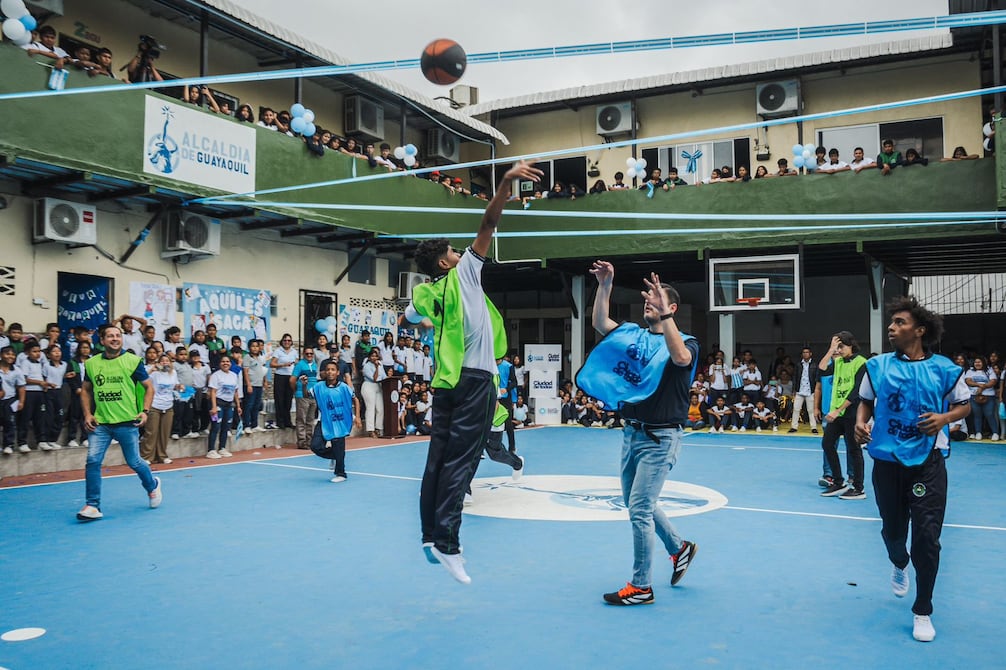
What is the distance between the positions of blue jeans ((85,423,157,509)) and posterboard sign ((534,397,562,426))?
44.5 feet

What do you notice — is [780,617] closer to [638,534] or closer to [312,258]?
[638,534]

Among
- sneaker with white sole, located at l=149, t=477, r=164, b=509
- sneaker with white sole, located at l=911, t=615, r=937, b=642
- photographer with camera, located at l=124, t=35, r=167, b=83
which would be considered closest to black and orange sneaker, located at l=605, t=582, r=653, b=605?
sneaker with white sole, located at l=911, t=615, r=937, b=642

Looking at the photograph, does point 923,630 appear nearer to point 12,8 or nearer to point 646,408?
point 646,408

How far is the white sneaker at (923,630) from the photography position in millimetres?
4602

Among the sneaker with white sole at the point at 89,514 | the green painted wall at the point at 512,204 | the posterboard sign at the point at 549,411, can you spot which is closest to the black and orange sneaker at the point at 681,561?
the sneaker with white sole at the point at 89,514

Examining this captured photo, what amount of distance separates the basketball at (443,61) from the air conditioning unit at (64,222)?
9171 mm

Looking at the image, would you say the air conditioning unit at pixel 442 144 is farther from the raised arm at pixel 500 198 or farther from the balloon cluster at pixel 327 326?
the raised arm at pixel 500 198

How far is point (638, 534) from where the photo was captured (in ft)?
17.5

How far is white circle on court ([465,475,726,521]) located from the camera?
843 cm

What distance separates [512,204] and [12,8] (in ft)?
41.7

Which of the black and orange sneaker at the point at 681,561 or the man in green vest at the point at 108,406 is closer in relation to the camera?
the black and orange sneaker at the point at 681,561

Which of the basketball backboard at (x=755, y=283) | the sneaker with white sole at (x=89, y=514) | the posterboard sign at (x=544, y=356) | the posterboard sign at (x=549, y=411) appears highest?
the basketball backboard at (x=755, y=283)

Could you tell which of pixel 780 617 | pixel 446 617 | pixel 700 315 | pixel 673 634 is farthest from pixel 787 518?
pixel 700 315

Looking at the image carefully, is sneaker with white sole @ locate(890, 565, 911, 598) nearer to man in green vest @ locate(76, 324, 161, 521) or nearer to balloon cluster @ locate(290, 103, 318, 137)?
man in green vest @ locate(76, 324, 161, 521)
